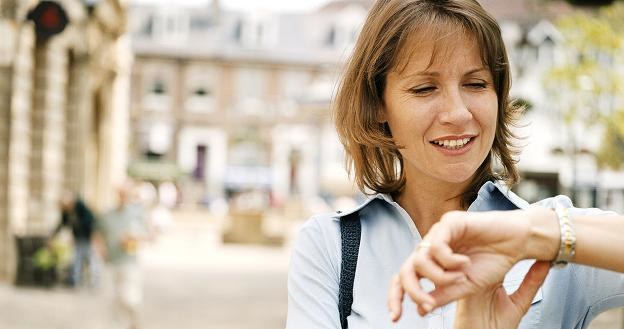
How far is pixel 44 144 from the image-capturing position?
16047 mm

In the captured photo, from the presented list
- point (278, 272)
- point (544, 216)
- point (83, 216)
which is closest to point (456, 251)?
point (544, 216)

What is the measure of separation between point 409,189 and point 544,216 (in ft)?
1.89

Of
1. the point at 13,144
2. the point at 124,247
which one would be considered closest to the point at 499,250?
the point at 124,247

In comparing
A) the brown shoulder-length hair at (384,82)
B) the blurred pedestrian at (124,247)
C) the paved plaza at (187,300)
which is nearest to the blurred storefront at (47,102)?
the paved plaza at (187,300)

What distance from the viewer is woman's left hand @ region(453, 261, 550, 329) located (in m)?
1.44

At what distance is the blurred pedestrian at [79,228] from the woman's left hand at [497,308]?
40.0 ft

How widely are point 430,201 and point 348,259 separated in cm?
24

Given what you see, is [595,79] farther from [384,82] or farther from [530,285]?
[530,285]

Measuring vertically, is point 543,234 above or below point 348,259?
above

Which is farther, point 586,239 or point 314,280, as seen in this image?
point 314,280

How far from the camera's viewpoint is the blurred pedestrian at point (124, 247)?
31.6 feet

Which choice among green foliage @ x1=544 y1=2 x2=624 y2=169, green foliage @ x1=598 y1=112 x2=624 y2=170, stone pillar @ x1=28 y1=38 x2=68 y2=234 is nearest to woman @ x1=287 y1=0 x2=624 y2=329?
stone pillar @ x1=28 y1=38 x2=68 y2=234

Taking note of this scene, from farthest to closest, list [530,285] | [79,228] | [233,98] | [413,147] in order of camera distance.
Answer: [233,98]
[79,228]
[413,147]
[530,285]

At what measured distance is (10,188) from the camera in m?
14.5
